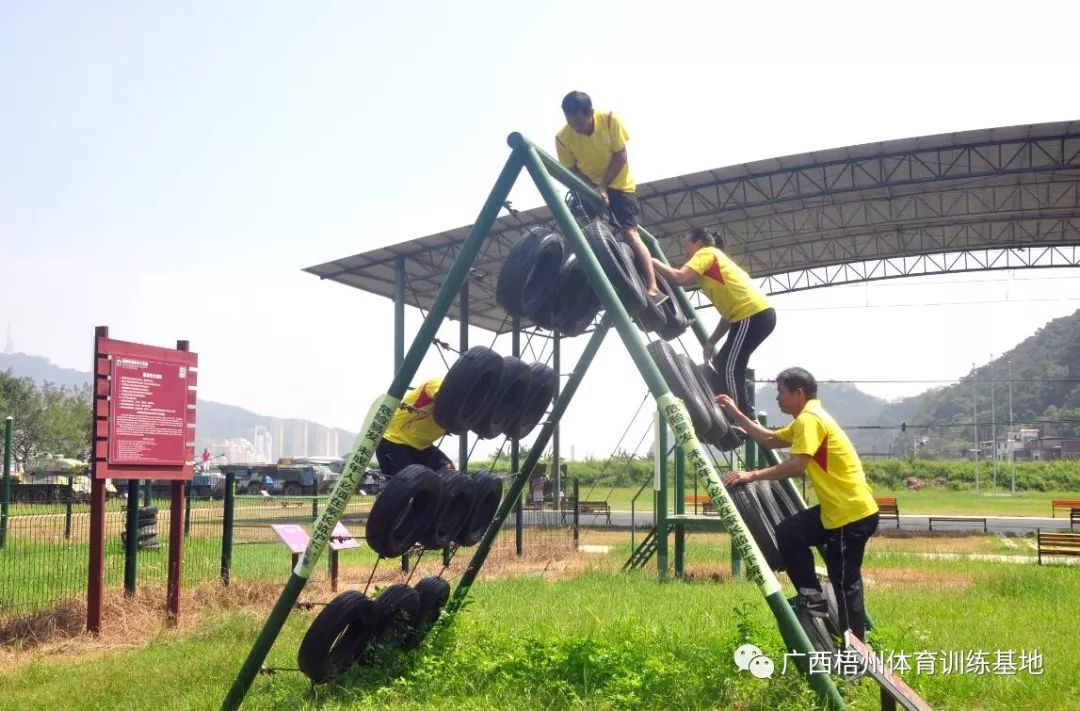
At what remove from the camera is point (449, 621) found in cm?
731

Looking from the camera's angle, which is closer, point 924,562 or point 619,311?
point 619,311

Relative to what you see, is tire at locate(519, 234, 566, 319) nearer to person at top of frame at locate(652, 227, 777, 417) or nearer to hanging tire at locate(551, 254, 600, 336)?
hanging tire at locate(551, 254, 600, 336)

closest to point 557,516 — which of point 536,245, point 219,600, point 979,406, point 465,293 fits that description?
point 465,293

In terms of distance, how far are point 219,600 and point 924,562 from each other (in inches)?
424

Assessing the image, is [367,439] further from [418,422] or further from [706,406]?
[706,406]

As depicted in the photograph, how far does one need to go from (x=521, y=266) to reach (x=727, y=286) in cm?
145

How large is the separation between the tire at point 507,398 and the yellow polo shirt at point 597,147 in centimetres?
→ 153

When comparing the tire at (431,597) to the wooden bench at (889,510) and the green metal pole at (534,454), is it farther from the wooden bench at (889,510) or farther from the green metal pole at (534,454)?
the wooden bench at (889,510)

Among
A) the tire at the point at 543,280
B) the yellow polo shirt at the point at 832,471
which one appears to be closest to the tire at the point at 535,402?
the tire at the point at 543,280

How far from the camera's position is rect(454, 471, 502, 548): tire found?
7.46m

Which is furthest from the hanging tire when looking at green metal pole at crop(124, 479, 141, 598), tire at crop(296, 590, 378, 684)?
green metal pole at crop(124, 479, 141, 598)

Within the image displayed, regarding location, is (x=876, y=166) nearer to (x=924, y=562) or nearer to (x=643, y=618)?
(x=924, y=562)

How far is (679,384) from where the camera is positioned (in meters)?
5.88

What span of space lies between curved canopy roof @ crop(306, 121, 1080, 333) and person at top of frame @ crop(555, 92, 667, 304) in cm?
1232
